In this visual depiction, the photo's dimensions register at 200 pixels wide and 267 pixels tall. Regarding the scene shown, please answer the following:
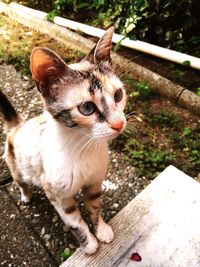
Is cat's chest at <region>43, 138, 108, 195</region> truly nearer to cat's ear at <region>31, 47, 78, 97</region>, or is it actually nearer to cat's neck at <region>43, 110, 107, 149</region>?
cat's neck at <region>43, 110, 107, 149</region>

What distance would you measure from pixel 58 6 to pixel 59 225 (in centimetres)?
299

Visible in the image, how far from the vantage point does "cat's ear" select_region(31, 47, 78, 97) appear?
1.42 meters

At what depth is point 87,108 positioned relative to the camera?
1534 millimetres

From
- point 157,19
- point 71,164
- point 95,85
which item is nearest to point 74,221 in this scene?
point 71,164

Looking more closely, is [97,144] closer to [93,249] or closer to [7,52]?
[93,249]

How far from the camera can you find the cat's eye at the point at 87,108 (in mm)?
1526

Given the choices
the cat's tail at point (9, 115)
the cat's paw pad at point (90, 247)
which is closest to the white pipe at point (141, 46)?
the cat's tail at point (9, 115)

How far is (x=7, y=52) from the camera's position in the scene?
4.04 metres

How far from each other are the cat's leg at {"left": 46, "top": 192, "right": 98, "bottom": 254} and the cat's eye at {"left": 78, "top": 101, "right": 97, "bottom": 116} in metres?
0.60

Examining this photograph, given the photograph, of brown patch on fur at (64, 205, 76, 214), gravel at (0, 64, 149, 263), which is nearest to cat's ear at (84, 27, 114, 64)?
brown patch on fur at (64, 205, 76, 214)

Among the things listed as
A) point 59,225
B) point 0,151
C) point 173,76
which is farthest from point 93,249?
point 173,76

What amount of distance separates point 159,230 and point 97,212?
0.39 meters

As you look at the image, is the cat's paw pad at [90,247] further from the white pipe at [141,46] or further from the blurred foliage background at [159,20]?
the blurred foliage background at [159,20]

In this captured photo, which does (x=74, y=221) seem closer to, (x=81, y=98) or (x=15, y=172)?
(x=15, y=172)
